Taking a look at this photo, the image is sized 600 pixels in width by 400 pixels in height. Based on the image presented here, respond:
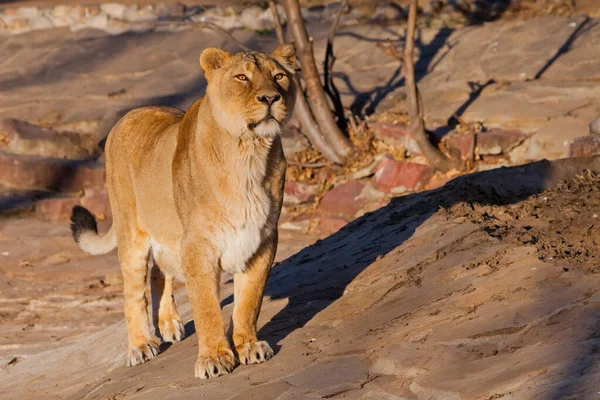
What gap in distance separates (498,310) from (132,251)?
2490mm

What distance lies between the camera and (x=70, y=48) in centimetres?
1600

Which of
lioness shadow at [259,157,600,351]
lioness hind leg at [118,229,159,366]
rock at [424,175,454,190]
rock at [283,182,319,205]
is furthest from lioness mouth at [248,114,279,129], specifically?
rock at [283,182,319,205]

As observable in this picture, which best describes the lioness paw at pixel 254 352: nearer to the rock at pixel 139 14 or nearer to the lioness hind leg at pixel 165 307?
the lioness hind leg at pixel 165 307

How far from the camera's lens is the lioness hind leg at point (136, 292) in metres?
6.07

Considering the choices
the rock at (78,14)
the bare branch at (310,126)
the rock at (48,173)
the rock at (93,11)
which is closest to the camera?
the bare branch at (310,126)

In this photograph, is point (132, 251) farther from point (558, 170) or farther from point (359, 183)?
point (359, 183)

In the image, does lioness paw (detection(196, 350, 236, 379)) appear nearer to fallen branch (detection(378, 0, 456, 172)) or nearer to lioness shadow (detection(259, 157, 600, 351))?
lioness shadow (detection(259, 157, 600, 351))

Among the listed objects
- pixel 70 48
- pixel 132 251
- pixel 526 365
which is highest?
pixel 70 48

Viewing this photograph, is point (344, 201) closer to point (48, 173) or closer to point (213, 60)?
point (48, 173)

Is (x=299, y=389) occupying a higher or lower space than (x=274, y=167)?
lower

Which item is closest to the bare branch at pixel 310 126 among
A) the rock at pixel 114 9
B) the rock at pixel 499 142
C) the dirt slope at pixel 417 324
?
Result: the rock at pixel 499 142

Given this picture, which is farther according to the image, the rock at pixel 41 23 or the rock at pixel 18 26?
the rock at pixel 41 23

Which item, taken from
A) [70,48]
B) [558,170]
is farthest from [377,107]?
[70,48]

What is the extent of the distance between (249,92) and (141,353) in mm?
1895
